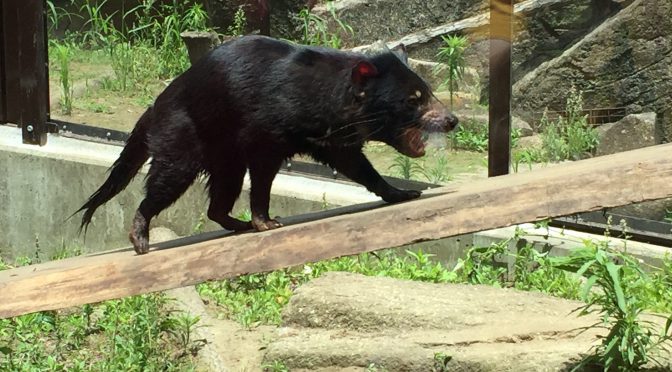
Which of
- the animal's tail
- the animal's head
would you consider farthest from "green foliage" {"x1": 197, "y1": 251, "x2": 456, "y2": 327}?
the animal's head

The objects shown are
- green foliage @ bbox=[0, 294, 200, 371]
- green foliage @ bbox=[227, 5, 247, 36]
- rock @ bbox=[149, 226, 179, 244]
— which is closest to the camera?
green foliage @ bbox=[0, 294, 200, 371]

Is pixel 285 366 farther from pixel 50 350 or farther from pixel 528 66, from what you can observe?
pixel 528 66

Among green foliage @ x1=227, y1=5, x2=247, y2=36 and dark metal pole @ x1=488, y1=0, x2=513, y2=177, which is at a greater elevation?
green foliage @ x1=227, y1=5, x2=247, y2=36

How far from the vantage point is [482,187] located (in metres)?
4.48

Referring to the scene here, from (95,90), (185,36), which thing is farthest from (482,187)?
(95,90)

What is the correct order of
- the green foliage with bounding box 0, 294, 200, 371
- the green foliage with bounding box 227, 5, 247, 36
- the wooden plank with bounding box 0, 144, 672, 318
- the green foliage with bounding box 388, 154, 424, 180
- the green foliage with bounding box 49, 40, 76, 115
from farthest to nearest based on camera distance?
the green foliage with bounding box 49, 40, 76, 115, the green foliage with bounding box 227, 5, 247, 36, the green foliage with bounding box 388, 154, 424, 180, the green foliage with bounding box 0, 294, 200, 371, the wooden plank with bounding box 0, 144, 672, 318

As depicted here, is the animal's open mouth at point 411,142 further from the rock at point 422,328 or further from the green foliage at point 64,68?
the green foliage at point 64,68

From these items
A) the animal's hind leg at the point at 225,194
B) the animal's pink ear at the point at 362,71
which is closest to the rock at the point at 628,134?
the animal's pink ear at the point at 362,71

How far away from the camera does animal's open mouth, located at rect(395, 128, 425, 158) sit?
481 centimetres

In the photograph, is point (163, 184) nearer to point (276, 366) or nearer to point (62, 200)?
point (276, 366)

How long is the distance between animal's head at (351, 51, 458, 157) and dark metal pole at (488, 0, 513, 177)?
147 centimetres

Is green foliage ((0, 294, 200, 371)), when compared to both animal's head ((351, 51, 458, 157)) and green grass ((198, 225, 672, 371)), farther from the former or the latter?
animal's head ((351, 51, 458, 157))

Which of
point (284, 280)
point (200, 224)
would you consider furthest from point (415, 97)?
point (200, 224)

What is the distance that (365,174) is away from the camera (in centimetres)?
504
